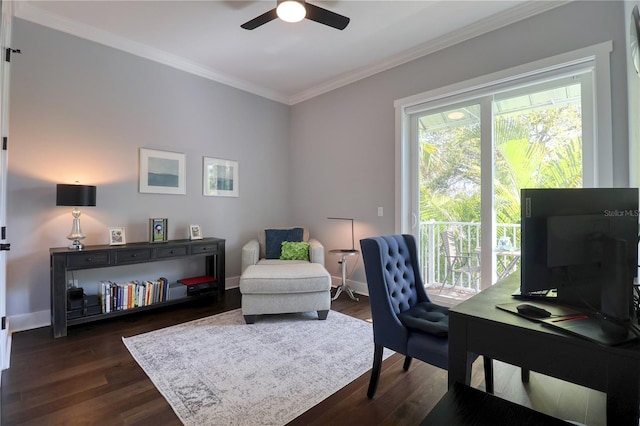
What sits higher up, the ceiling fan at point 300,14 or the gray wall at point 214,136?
the ceiling fan at point 300,14

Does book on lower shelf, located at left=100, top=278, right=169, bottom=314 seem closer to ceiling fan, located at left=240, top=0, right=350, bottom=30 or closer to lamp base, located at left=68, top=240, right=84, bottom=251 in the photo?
lamp base, located at left=68, top=240, right=84, bottom=251

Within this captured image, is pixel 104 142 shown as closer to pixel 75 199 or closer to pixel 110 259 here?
pixel 75 199

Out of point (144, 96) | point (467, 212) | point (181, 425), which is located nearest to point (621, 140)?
point (467, 212)

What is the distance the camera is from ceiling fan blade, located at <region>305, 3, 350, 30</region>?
2.36 m

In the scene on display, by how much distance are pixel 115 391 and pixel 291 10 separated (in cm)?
292

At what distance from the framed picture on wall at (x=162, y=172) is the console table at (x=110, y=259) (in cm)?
73

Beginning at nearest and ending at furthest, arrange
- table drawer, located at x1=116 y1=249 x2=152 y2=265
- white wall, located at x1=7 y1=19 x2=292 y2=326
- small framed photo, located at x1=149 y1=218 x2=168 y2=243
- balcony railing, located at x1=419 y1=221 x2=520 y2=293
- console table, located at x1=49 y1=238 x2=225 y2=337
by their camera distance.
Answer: console table, located at x1=49 y1=238 x2=225 y2=337, white wall, located at x1=7 y1=19 x2=292 y2=326, table drawer, located at x1=116 y1=249 x2=152 y2=265, balcony railing, located at x1=419 y1=221 x2=520 y2=293, small framed photo, located at x1=149 y1=218 x2=168 y2=243

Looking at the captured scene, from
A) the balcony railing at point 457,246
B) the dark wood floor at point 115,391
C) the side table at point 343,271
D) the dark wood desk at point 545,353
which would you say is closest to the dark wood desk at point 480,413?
the dark wood desk at point 545,353

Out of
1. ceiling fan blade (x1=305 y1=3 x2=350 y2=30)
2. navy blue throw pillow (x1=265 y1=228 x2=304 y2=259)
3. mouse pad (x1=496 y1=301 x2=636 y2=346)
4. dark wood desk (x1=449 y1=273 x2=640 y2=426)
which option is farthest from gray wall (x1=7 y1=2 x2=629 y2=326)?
dark wood desk (x1=449 y1=273 x2=640 y2=426)

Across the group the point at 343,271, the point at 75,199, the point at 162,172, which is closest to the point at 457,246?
the point at 343,271

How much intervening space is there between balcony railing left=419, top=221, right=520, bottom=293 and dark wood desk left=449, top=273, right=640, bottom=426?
7.13 feet

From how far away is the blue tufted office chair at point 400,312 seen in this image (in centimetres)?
157

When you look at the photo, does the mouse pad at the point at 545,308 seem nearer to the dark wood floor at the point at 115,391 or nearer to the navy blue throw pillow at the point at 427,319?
the navy blue throw pillow at the point at 427,319

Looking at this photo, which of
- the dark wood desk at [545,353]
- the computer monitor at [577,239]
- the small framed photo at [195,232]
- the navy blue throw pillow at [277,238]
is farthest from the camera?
the navy blue throw pillow at [277,238]
